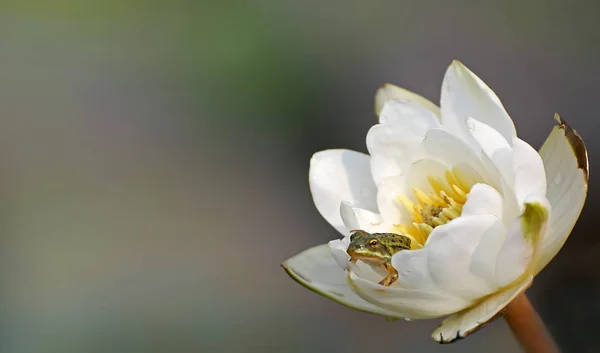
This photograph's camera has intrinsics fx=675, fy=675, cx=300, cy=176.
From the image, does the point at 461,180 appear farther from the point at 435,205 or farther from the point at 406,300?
the point at 406,300

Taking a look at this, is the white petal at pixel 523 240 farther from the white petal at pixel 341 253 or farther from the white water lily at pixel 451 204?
the white petal at pixel 341 253

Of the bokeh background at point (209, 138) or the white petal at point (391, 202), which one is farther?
the bokeh background at point (209, 138)

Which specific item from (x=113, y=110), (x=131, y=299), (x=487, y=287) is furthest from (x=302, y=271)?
(x=113, y=110)

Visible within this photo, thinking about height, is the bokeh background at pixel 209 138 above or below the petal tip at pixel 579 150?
above

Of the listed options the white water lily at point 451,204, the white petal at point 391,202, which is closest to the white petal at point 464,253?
the white water lily at point 451,204

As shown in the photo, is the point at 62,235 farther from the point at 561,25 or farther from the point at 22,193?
the point at 561,25

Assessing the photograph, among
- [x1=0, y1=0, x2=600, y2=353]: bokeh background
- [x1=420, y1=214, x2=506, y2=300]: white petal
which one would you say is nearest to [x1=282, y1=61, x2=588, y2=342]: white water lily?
[x1=420, y1=214, x2=506, y2=300]: white petal
